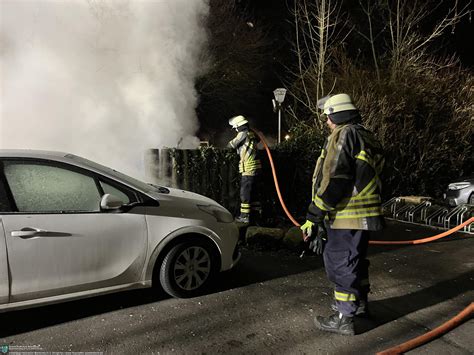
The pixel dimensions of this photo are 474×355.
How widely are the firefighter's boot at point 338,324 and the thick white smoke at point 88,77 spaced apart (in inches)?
165

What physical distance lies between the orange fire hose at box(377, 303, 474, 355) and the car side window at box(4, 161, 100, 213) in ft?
8.73

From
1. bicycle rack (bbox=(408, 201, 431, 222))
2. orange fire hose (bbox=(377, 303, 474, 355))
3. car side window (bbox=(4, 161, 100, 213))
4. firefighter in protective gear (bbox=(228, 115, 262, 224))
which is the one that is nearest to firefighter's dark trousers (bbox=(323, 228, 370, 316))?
orange fire hose (bbox=(377, 303, 474, 355))

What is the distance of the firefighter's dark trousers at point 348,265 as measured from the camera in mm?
3051

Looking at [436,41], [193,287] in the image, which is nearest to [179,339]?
[193,287]

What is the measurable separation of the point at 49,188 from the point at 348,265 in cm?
259

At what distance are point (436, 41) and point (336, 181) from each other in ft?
42.7

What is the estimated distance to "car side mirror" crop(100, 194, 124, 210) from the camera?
3354 mm

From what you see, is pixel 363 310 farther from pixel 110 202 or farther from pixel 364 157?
pixel 110 202

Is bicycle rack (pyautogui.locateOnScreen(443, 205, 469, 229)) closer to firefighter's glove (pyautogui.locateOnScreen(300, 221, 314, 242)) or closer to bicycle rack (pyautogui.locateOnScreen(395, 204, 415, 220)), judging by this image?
bicycle rack (pyautogui.locateOnScreen(395, 204, 415, 220))

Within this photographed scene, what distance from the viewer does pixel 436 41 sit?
1342 centimetres

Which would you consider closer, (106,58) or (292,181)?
(106,58)

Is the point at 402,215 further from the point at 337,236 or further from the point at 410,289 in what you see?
the point at 337,236

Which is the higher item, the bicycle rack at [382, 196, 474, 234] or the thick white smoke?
the thick white smoke

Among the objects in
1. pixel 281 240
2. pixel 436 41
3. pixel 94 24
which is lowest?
pixel 281 240
